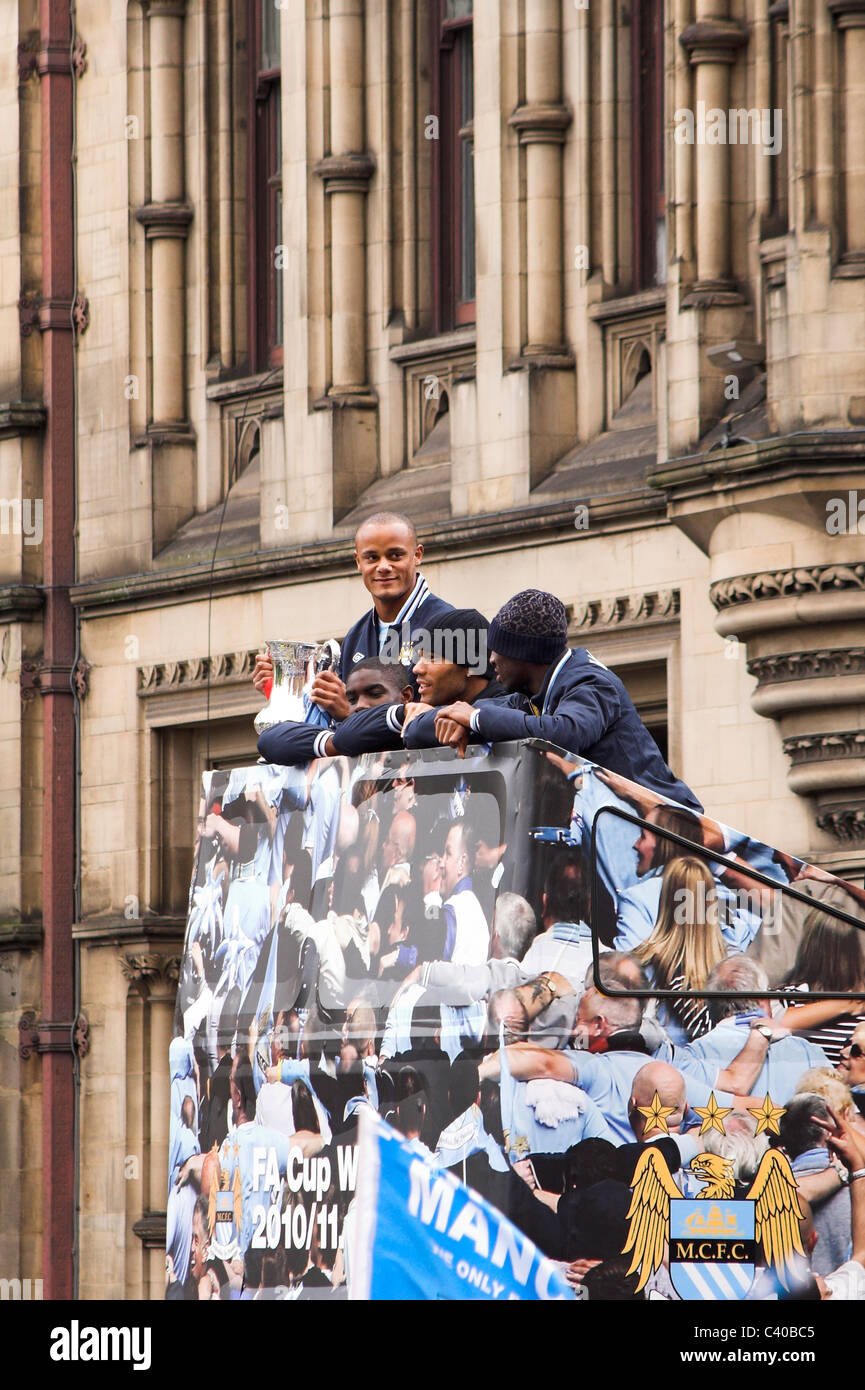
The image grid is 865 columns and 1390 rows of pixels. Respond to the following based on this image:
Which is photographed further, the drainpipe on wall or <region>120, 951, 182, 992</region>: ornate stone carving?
the drainpipe on wall

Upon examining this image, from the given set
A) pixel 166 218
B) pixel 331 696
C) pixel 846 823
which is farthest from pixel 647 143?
pixel 331 696

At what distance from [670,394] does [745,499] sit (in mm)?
1501

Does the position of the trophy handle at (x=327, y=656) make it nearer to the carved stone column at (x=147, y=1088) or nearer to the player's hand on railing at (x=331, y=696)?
the player's hand on railing at (x=331, y=696)

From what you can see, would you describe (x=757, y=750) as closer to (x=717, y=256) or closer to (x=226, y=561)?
(x=717, y=256)

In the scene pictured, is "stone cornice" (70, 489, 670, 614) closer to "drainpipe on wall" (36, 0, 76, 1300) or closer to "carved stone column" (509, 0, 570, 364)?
"drainpipe on wall" (36, 0, 76, 1300)

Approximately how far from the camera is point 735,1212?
6.80m

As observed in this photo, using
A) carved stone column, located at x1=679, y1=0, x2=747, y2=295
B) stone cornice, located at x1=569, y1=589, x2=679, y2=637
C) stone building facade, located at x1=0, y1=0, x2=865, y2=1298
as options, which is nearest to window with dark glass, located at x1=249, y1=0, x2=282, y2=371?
stone building facade, located at x1=0, y1=0, x2=865, y2=1298

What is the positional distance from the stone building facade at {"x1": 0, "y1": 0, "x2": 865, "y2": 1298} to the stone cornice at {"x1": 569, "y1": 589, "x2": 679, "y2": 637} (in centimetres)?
3

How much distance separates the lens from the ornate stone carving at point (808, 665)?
1365cm

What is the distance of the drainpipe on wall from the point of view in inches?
793

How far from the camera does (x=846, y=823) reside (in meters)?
13.9

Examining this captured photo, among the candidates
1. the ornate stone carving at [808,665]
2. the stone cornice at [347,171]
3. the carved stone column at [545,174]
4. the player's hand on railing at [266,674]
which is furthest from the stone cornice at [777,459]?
the player's hand on railing at [266,674]

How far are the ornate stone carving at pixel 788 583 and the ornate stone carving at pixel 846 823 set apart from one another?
42.0 inches

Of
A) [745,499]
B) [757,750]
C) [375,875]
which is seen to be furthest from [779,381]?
[375,875]
